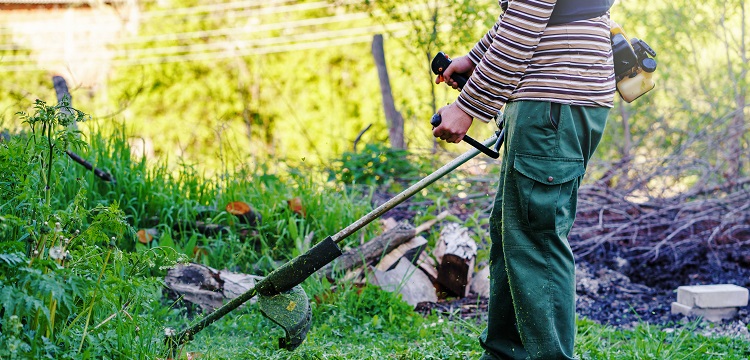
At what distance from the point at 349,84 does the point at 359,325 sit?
6.73 meters

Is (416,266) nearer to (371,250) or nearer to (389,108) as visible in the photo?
(371,250)

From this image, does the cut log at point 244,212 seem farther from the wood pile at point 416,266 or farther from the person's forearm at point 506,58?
the person's forearm at point 506,58

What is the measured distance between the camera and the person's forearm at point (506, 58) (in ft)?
6.54

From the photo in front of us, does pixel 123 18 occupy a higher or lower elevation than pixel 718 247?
higher

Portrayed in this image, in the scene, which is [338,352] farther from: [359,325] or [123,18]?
[123,18]

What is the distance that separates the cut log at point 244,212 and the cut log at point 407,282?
2.54ft

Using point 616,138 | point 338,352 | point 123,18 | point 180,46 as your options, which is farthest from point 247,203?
point 123,18

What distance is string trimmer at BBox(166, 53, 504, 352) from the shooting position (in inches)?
95.8

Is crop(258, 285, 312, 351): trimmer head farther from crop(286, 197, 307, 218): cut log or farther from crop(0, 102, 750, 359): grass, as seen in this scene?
crop(286, 197, 307, 218): cut log

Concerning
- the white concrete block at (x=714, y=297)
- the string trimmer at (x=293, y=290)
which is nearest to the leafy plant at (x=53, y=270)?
the string trimmer at (x=293, y=290)

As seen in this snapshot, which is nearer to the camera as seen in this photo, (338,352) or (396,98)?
(338,352)

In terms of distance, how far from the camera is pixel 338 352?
2.73 metres

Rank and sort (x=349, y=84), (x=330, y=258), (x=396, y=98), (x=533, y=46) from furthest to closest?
(x=349, y=84) < (x=396, y=98) < (x=330, y=258) < (x=533, y=46)

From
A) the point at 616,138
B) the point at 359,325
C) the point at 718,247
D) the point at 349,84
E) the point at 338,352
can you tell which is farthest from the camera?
the point at 349,84
